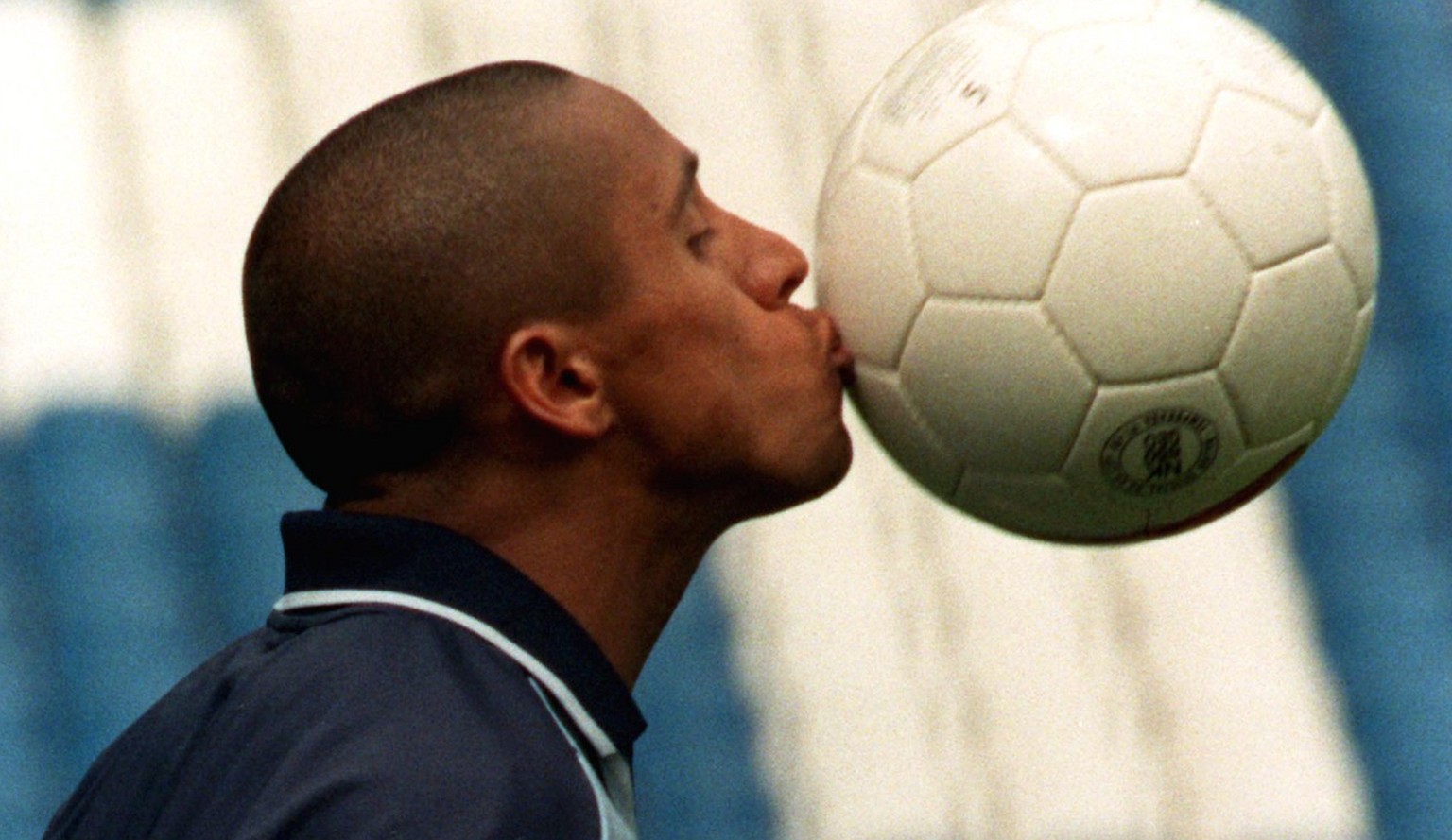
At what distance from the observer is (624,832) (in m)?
1.15

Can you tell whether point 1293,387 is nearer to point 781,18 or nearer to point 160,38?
point 781,18

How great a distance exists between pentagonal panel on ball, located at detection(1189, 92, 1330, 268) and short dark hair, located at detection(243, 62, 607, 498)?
16.6 inches

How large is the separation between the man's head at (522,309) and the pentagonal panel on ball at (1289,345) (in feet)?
0.92

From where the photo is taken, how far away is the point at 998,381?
1.32 m

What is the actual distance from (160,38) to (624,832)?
155 centimetres

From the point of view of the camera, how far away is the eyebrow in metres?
1.35

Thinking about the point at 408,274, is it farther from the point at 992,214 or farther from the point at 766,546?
the point at 766,546

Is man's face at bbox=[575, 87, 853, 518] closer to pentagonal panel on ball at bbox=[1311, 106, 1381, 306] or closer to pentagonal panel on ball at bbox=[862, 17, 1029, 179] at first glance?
pentagonal panel on ball at bbox=[862, 17, 1029, 179]

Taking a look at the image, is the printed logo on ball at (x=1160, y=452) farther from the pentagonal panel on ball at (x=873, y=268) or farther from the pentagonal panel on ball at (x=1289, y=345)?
the pentagonal panel on ball at (x=873, y=268)

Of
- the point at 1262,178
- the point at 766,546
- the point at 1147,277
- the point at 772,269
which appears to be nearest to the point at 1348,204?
the point at 1262,178

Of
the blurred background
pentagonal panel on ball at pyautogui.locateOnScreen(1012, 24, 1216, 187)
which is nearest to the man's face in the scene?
pentagonal panel on ball at pyautogui.locateOnScreen(1012, 24, 1216, 187)

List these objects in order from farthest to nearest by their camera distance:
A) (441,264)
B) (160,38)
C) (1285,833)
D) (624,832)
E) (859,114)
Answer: (160,38) → (1285,833) → (859,114) → (441,264) → (624,832)

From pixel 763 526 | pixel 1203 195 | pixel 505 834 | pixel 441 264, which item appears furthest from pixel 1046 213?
pixel 763 526

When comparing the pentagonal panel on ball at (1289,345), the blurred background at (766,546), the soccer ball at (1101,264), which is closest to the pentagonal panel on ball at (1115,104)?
the soccer ball at (1101,264)
